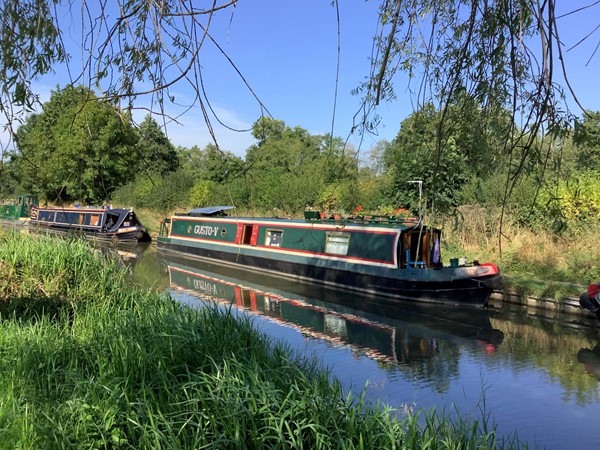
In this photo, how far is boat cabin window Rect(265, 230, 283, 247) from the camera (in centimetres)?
1240

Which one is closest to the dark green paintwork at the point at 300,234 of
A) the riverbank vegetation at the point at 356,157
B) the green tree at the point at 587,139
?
the riverbank vegetation at the point at 356,157

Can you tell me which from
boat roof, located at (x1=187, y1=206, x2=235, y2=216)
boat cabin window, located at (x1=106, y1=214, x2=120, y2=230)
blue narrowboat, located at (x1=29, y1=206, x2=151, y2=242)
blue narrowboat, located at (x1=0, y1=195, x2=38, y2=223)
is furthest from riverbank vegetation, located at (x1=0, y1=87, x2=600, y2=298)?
blue narrowboat, located at (x1=0, y1=195, x2=38, y2=223)

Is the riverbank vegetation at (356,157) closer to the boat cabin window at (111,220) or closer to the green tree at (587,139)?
the green tree at (587,139)

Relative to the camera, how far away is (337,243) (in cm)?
1093

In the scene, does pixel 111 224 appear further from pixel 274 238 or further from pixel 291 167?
pixel 274 238

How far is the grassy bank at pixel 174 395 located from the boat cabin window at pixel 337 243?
20.0 feet

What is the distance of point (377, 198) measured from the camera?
15.0 meters

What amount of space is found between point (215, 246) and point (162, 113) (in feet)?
42.2

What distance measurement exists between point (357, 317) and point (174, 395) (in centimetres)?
581

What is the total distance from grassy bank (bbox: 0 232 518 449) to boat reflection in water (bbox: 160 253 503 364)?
5.47ft

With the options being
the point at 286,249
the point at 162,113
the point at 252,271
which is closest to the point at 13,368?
the point at 162,113

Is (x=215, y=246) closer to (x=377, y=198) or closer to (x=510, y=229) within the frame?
(x=377, y=198)

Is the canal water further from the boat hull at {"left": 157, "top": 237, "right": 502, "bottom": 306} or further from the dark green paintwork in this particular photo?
the dark green paintwork

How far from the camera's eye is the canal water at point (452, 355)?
15.4 feet
